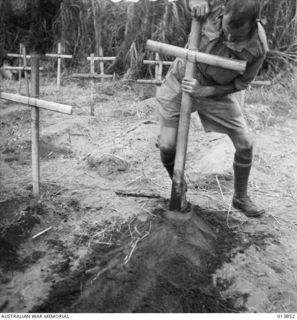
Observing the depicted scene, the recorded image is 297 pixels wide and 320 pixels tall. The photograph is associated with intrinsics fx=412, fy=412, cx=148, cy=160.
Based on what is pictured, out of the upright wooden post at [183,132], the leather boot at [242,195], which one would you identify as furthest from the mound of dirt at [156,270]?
the leather boot at [242,195]

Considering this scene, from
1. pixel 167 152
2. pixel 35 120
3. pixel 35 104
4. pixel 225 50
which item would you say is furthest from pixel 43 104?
pixel 225 50

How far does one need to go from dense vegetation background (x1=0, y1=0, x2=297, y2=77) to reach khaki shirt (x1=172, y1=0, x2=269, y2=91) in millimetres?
5388

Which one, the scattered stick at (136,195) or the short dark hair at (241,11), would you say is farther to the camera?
the scattered stick at (136,195)

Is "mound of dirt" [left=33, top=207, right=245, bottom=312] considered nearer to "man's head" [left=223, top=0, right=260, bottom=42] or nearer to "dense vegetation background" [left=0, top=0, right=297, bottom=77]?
"man's head" [left=223, top=0, right=260, bottom=42]

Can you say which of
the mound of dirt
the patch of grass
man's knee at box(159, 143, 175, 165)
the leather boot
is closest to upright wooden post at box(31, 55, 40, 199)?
the mound of dirt

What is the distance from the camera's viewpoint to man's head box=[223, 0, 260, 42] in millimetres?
2451

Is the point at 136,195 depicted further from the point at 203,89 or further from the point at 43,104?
the point at 203,89

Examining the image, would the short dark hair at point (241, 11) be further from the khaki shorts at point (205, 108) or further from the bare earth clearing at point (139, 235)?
the bare earth clearing at point (139, 235)

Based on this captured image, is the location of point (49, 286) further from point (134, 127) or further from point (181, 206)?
point (134, 127)

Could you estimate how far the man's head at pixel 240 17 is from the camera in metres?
2.45

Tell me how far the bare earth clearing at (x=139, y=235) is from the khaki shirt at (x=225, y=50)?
106cm

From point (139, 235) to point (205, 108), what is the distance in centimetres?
110

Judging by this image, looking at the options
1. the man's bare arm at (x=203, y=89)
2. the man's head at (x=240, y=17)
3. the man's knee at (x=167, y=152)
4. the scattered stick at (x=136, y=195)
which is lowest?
the scattered stick at (x=136, y=195)

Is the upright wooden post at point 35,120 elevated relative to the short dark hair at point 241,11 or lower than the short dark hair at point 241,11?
lower
